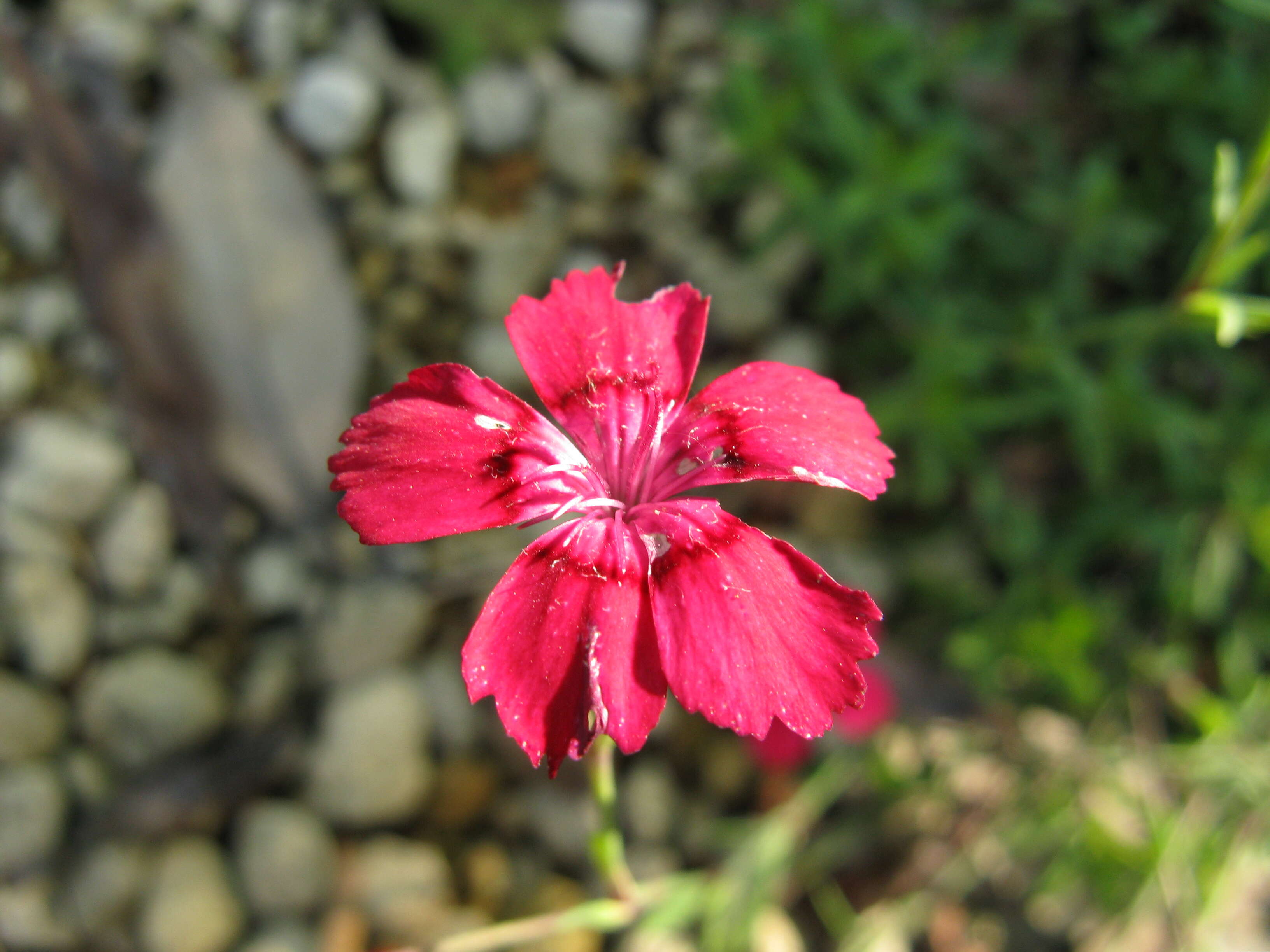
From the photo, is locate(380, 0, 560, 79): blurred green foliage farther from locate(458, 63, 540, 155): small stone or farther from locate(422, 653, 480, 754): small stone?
locate(422, 653, 480, 754): small stone

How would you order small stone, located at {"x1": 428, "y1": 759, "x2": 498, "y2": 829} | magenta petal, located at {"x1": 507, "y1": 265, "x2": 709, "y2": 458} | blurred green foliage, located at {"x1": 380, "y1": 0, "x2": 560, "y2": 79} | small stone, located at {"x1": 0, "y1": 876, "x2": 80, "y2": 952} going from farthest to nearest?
blurred green foliage, located at {"x1": 380, "y1": 0, "x2": 560, "y2": 79}
small stone, located at {"x1": 428, "y1": 759, "x2": 498, "y2": 829}
small stone, located at {"x1": 0, "y1": 876, "x2": 80, "y2": 952}
magenta petal, located at {"x1": 507, "y1": 265, "x2": 709, "y2": 458}

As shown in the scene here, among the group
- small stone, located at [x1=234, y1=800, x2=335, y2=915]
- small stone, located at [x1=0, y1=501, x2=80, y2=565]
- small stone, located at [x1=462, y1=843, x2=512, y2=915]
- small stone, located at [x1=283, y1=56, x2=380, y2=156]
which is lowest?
small stone, located at [x1=462, y1=843, x2=512, y2=915]

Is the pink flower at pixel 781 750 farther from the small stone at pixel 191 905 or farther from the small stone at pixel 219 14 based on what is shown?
the small stone at pixel 219 14

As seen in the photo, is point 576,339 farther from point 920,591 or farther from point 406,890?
point 920,591

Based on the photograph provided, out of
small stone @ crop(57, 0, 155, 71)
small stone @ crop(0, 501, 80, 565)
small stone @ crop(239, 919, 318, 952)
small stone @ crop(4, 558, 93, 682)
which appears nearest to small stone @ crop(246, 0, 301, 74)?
small stone @ crop(57, 0, 155, 71)

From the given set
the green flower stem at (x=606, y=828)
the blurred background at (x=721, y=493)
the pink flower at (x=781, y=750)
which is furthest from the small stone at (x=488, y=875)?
A: the green flower stem at (x=606, y=828)
